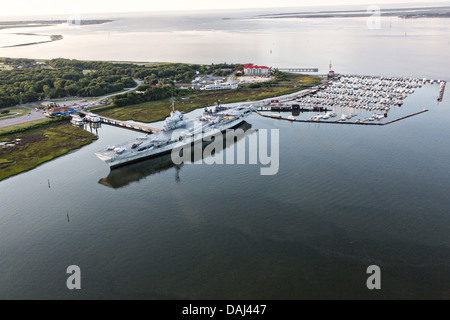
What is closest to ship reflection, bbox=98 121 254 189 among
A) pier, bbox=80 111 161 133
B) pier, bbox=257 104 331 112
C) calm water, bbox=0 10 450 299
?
calm water, bbox=0 10 450 299

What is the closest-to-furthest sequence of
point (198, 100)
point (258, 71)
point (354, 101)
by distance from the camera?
point (354, 101), point (198, 100), point (258, 71)

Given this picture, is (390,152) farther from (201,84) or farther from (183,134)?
(201,84)

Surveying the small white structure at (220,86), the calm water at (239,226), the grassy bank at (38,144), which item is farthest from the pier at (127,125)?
the small white structure at (220,86)

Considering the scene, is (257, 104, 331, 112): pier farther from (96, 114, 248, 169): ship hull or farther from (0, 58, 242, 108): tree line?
(0, 58, 242, 108): tree line

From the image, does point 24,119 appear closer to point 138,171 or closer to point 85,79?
point 85,79

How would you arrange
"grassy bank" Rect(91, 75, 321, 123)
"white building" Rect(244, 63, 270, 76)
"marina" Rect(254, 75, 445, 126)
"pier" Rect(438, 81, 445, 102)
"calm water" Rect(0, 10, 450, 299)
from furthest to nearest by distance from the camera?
"white building" Rect(244, 63, 270, 76)
"pier" Rect(438, 81, 445, 102)
"grassy bank" Rect(91, 75, 321, 123)
"marina" Rect(254, 75, 445, 126)
"calm water" Rect(0, 10, 450, 299)

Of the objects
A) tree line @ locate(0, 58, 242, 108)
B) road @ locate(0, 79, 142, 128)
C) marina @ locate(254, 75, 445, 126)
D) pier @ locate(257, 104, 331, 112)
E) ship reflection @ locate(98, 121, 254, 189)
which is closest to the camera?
ship reflection @ locate(98, 121, 254, 189)

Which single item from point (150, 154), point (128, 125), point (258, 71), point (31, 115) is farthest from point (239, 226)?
point (258, 71)

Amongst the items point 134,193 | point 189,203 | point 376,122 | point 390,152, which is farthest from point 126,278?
point 376,122
